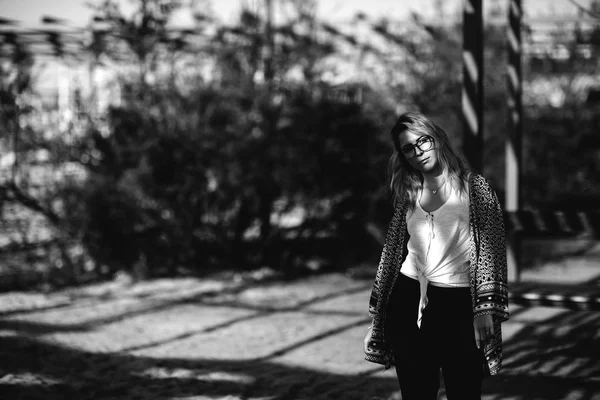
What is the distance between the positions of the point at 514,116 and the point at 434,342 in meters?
4.82

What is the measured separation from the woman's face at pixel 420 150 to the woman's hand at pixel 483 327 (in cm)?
66

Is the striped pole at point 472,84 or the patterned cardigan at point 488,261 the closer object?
the patterned cardigan at point 488,261

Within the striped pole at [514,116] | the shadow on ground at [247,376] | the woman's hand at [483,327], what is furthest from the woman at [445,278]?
the striped pole at [514,116]

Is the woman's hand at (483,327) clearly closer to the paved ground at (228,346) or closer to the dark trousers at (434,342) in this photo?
the dark trousers at (434,342)

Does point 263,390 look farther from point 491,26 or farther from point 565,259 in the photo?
point 491,26

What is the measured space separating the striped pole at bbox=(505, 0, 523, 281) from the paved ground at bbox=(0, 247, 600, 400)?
93 centimetres

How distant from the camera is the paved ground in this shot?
14.6 feet

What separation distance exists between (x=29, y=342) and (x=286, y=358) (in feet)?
7.37

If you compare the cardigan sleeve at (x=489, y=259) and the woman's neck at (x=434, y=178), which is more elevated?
the woman's neck at (x=434, y=178)

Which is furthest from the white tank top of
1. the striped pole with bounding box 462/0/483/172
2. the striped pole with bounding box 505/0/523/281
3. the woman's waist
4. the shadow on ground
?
the striped pole with bounding box 505/0/523/281

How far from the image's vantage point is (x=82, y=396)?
436cm

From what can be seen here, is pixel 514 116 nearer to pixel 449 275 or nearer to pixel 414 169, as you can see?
pixel 414 169

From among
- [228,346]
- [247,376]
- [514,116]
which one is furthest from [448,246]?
[514,116]

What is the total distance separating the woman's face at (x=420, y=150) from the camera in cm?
284
